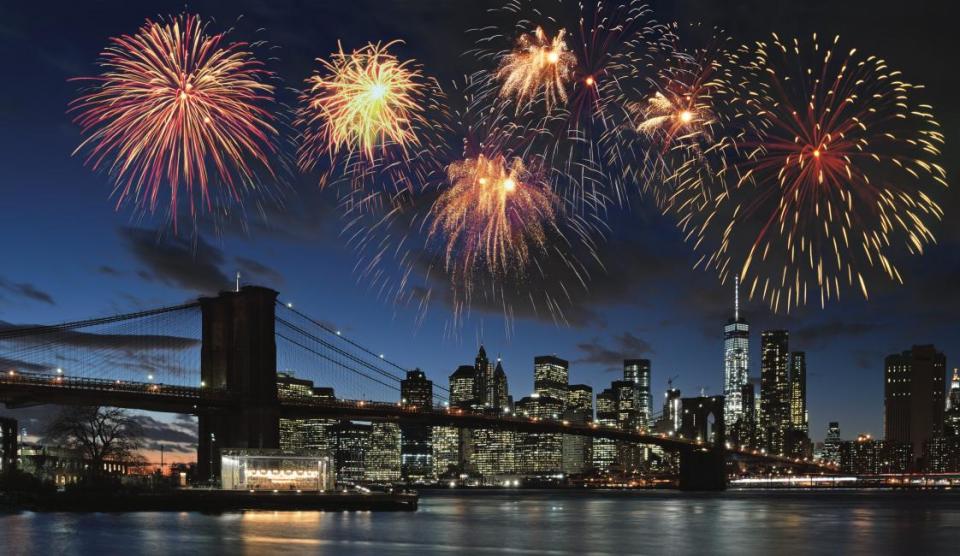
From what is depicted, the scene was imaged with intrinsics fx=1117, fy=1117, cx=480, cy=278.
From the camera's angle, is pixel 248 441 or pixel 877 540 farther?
pixel 248 441

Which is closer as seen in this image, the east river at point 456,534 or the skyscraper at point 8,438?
the east river at point 456,534

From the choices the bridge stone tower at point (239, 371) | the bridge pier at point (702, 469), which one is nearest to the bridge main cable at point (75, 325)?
the bridge stone tower at point (239, 371)

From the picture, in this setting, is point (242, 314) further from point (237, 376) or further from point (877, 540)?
point (877, 540)

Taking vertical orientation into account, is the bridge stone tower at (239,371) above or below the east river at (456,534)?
above

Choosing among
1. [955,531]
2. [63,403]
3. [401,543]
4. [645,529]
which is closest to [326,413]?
[63,403]

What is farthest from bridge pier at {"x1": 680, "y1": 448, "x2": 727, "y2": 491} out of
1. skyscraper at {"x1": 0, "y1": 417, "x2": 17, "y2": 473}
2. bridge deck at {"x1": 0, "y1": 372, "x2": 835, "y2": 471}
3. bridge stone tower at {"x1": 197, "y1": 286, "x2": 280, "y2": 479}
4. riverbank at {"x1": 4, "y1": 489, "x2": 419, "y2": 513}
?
riverbank at {"x1": 4, "y1": 489, "x2": 419, "y2": 513}

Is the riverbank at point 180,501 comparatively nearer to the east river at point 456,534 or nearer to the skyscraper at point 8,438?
the east river at point 456,534
